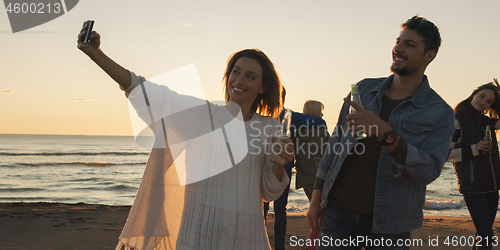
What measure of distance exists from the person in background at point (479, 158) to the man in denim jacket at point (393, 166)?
2440 millimetres

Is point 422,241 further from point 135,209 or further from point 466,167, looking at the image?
point 135,209

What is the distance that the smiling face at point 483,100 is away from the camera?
4969 millimetres

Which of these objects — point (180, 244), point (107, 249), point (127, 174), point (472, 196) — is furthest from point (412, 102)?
point (127, 174)

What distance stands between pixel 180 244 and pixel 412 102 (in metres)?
1.71

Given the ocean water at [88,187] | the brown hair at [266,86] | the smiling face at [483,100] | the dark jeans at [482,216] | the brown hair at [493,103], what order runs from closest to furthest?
1. the brown hair at [266,86]
2. the dark jeans at [482,216]
3. the smiling face at [483,100]
4. the brown hair at [493,103]
5. the ocean water at [88,187]

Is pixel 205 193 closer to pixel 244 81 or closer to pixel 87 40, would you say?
pixel 244 81

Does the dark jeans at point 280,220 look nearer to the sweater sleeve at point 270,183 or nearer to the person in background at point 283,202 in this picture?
the person in background at point 283,202

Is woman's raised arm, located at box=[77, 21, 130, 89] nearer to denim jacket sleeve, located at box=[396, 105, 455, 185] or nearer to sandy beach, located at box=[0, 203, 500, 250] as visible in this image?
denim jacket sleeve, located at box=[396, 105, 455, 185]

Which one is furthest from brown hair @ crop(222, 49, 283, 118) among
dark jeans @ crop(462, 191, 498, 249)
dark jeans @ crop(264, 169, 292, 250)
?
dark jeans @ crop(462, 191, 498, 249)

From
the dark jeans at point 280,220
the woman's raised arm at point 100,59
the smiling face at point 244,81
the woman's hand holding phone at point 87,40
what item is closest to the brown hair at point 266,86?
the smiling face at point 244,81

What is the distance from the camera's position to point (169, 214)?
2.51 metres

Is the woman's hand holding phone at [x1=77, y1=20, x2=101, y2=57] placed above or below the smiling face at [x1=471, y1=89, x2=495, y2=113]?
below

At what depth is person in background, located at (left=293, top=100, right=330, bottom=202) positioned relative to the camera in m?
5.43

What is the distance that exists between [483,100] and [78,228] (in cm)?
705
